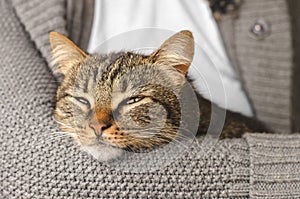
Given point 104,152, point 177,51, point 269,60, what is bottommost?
point 269,60

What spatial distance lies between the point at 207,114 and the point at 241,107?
12.6 inches

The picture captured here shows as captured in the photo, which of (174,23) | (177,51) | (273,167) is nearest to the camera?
(177,51)

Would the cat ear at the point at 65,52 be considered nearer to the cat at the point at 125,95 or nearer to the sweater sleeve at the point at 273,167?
the cat at the point at 125,95

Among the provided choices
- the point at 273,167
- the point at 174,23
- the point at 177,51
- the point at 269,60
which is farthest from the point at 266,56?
the point at 177,51

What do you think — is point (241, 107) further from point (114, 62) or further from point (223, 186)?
point (114, 62)

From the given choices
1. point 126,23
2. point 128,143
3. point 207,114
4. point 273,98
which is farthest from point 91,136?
point 273,98

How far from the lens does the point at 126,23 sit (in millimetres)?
763

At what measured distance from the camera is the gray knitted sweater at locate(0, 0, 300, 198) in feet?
1.65

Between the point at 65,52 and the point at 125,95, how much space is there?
0.30 ft

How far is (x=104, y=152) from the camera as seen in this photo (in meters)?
0.45

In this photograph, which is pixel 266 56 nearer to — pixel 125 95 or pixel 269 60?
A: pixel 269 60

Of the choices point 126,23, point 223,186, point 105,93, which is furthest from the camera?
point 126,23

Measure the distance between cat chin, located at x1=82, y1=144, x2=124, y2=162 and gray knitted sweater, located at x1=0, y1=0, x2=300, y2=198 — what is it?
1.3 inches

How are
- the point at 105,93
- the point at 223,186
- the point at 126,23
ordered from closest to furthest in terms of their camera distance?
the point at 105,93
the point at 223,186
the point at 126,23
